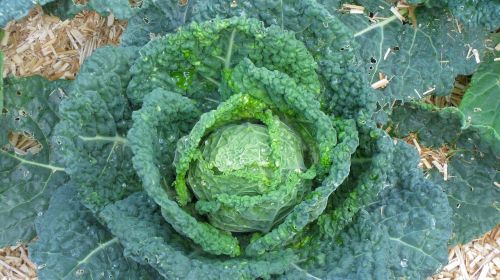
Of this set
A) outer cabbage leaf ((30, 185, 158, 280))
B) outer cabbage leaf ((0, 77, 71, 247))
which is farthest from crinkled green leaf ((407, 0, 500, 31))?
outer cabbage leaf ((0, 77, 71, 247))

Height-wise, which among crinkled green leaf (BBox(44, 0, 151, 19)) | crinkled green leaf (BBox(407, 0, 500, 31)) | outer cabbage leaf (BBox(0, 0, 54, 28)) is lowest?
crinkled green leaf (BBox(407, 0, 500, 31))

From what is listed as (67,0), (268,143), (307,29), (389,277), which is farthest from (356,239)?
(67,0)

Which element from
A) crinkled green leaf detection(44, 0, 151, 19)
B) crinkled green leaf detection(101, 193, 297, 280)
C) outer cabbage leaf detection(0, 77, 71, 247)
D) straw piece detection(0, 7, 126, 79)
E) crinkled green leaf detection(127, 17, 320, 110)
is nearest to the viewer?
crinkled green leaf detection(101, 193, 297, 280)

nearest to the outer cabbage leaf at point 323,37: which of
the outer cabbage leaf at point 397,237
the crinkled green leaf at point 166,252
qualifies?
the outer cabbage leaf at point 397,237

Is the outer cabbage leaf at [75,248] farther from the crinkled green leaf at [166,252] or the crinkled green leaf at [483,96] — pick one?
the crinkled green leaf at [483,96]

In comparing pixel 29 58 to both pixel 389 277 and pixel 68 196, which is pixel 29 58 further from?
pixel 389 277

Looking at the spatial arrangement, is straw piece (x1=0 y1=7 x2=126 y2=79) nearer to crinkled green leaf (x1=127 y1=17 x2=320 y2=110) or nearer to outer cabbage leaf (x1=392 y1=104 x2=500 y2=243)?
crinkled green leaf (x1=127 y1=17 x2=320 y2=110)

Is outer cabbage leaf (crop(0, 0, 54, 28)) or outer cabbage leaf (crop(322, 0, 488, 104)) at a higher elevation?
outer cabbage leaf (crop(0, 0, 54, 28))
